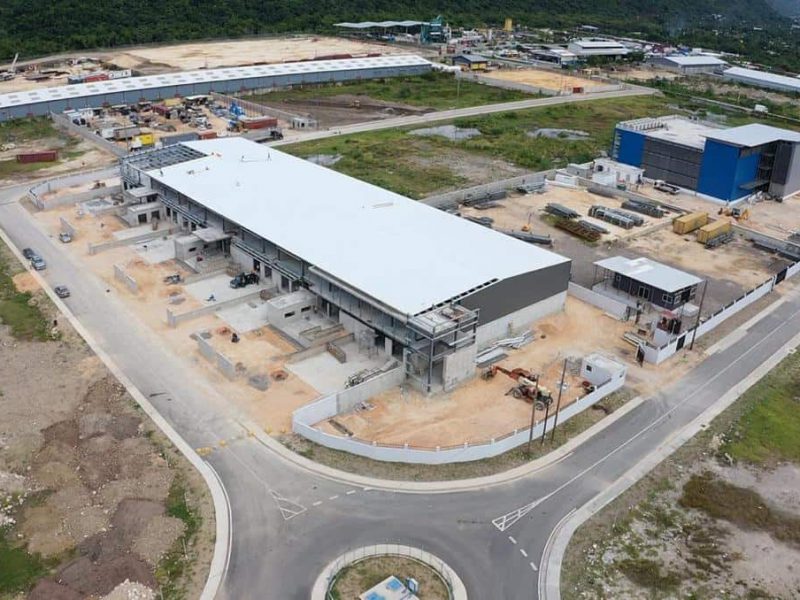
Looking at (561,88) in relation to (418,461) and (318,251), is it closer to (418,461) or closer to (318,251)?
(318,251)

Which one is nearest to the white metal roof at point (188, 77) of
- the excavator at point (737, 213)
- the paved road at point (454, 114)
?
the paved road at point (454, 114)

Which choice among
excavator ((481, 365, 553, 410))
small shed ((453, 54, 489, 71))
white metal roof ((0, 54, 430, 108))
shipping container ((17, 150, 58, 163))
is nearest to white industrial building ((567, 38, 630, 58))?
small shed ((453, 54, 489, 71))

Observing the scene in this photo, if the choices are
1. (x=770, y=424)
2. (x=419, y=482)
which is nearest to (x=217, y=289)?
(x=419, y=482)

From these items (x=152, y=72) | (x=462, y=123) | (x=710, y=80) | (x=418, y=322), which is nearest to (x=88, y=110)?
(x=152, y=72)

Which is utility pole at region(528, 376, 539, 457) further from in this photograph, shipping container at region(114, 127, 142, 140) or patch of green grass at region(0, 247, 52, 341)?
shipping container at region(114, 127, 142, 140)

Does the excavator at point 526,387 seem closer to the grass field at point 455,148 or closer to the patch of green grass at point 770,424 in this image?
the patch of green grass at point 770,424
